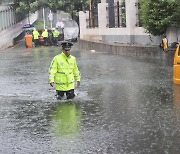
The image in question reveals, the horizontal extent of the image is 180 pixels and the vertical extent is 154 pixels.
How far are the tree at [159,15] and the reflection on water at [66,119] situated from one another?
1209 cm

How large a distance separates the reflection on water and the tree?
1209 cm

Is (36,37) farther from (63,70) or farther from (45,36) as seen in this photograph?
(63,70)

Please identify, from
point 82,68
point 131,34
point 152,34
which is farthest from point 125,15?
point 82,68

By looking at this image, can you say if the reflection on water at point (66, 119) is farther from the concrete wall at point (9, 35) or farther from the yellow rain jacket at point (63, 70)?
the concrete wall at point (9, 35)

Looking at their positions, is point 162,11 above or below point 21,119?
above

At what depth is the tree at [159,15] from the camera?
904 inches

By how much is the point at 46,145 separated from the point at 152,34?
18361 millimetres

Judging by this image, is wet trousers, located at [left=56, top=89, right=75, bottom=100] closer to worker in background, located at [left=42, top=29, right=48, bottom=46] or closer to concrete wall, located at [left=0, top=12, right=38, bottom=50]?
concrete wall, located at [left=0, top=12, right=38, bottom=50]

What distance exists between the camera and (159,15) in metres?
23.8

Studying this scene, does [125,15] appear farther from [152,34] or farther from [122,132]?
[122,132]

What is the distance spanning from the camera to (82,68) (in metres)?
21.0

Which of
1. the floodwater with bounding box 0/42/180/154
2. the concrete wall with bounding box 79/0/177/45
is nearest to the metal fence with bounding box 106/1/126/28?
the concrete wall with bounding box 79/0/177/45

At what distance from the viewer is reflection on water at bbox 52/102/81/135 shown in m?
8.73

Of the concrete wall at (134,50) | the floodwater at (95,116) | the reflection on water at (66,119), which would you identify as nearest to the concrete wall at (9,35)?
the concrete wall at (134,50)
